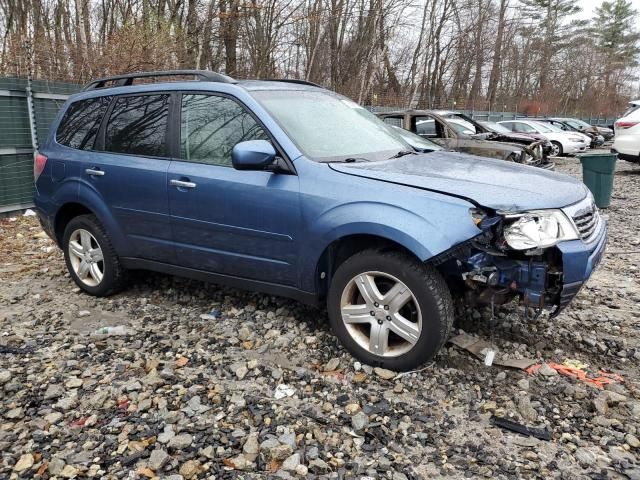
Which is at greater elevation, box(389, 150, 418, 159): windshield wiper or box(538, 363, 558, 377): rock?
box(389, 150, 418, 159): windshield wiper

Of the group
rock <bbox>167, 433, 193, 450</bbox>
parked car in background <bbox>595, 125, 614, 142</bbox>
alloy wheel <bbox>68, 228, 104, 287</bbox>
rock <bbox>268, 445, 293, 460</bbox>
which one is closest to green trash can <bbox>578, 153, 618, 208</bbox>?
alloy wheel <bbox>68, 228, 104, 287</bbox>

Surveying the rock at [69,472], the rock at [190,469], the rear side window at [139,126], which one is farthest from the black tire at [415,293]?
the rear side window at [139,126]

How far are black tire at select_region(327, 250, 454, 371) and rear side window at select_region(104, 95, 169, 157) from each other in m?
1.79

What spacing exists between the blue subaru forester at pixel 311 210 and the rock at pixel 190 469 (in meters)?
1.25

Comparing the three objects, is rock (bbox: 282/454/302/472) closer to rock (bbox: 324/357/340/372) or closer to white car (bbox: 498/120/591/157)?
rock (bbox: 324/357/340/372)

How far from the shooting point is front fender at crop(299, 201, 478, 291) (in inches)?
114

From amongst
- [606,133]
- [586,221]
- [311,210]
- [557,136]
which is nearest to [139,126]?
[311,210]

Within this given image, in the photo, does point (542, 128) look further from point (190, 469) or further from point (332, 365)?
point (190, 469)

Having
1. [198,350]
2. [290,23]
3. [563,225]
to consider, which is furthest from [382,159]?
[290,23]

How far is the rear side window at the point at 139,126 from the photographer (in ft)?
13.5

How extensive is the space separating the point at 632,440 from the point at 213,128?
319 centimetres

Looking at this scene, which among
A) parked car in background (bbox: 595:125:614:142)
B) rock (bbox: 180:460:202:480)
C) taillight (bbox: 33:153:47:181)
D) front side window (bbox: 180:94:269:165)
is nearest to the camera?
rock (bbox: 180:460:202:480)

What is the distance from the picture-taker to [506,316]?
13.4 feet

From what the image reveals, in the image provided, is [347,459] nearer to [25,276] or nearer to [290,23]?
[25,276]
